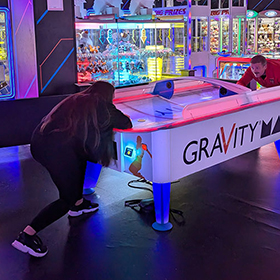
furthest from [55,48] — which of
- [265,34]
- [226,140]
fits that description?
[265,34]

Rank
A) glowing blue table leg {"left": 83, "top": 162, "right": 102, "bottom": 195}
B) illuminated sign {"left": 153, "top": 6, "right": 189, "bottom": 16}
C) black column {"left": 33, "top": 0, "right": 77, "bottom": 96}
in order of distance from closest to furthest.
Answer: glowing blue table leg {"left": 83, "top": 162, "right": 102, "bottom": 195} < black column {"left": 33, "top": 0, "right": 77, "bottom": 96} < illuminated sign {"left": 153, "top": 6, "right": 189, "bottom": 16}

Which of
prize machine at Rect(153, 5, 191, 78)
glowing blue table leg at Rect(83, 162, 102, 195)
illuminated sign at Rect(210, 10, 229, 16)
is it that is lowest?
glowing blue table leg at Rect(83, 162, 102, 195)

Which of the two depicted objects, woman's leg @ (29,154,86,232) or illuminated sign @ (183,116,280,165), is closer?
woman's leg @ (29,154,86,232)

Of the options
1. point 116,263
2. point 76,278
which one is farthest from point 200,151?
point 76,278

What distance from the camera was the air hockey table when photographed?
2.77 meters

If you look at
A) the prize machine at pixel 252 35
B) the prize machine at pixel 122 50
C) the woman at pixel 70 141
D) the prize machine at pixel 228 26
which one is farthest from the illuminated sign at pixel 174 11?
the woman at pixel 70 141

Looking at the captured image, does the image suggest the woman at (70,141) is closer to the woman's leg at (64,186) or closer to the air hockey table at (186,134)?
the woman's leg at (64,186)

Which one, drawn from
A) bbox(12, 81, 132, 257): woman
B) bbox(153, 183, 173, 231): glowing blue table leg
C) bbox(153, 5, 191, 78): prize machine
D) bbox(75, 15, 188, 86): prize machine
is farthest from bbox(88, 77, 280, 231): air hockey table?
bbox(153, 5, 191, 78): prize machine

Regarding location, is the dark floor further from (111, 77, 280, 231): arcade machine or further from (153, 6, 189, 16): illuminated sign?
(153, 6, 189, 16): illuminated sign

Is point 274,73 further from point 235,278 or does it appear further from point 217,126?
point 235,278

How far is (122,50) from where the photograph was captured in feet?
20.5

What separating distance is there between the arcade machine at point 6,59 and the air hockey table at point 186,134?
71.7 inches

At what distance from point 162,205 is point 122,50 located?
12.6 ft

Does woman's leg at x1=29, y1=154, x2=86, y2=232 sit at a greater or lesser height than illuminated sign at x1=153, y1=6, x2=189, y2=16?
lesser
